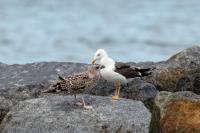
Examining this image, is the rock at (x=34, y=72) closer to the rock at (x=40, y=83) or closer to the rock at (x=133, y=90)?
the rock at (x=40, y=83)

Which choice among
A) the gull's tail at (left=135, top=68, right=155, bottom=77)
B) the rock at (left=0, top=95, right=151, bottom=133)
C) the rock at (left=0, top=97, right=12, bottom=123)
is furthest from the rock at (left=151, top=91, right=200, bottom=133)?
the gull's tail at (left=135, top=68, right=155, bottom=77)

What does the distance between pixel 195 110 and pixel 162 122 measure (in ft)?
1.39

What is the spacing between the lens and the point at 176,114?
1016 centimetres

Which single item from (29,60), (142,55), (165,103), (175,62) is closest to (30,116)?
(165,103)

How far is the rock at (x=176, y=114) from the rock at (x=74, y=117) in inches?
32.0

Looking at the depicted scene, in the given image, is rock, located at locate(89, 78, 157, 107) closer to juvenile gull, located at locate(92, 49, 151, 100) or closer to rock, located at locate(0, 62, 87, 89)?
juvenile gull, located at locate(92, 49, 151, 100)

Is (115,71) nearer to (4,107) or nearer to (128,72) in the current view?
(128,72)

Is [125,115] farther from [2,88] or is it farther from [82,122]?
[2,88]

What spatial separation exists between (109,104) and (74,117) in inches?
29.6

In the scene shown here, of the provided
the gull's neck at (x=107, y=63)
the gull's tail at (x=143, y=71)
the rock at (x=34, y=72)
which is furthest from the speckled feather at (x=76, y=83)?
the rock at (x=34, y=72)

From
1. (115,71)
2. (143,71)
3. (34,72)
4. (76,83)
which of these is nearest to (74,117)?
(76,83)

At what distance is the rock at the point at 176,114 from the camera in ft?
32.8

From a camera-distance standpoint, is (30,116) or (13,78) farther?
(13,78)

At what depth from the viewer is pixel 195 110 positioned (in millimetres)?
10180
